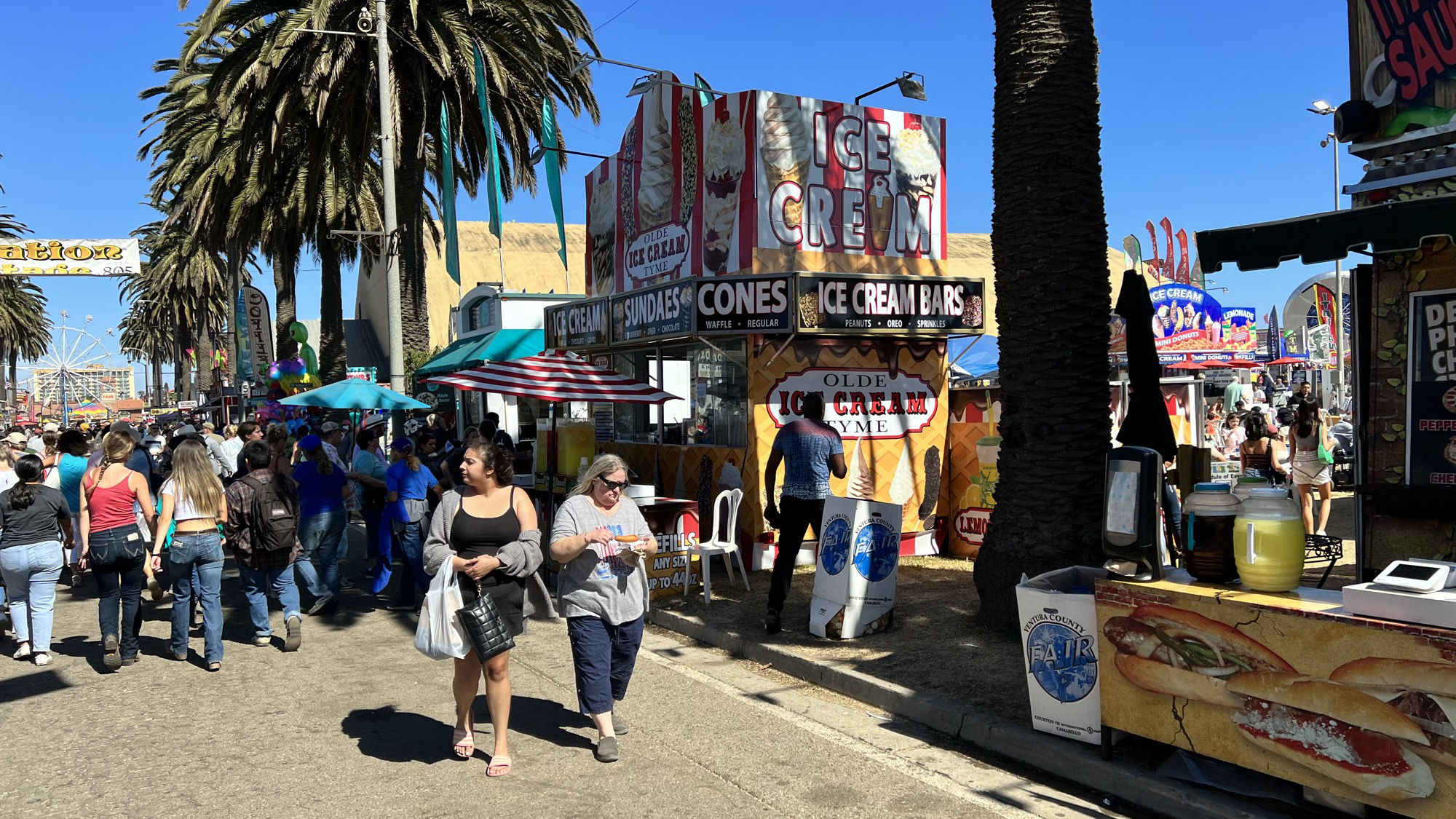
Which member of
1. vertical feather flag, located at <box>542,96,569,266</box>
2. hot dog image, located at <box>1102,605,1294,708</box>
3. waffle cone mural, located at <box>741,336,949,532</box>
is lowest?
hot dog image, located at <box>1102,605,1294,708</box>

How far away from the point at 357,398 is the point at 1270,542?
1347 centimetres

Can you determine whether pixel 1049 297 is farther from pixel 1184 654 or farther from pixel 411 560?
pixel 411 560

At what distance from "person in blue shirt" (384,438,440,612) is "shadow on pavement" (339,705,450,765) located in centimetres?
348

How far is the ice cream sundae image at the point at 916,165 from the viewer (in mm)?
12578

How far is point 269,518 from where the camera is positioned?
854cm

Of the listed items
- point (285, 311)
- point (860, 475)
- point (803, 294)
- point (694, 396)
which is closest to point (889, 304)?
point (803, 294)

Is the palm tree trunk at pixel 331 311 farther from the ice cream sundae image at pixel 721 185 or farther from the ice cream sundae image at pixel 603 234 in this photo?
the ice cream sundae image at pixel 721 185

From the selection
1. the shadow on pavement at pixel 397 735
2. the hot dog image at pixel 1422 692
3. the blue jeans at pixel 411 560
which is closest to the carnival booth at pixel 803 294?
the blue jeans at pixel 411 560

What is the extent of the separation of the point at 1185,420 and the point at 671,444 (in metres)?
6.62

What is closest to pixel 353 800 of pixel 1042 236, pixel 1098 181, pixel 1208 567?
pixel 1208 567

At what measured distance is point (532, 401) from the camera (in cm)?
2233

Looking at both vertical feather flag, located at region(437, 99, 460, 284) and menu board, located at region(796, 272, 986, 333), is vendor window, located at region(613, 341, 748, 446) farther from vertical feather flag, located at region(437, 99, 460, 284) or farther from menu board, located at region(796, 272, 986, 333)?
vertical feather flag, located at region(437, 99, 460, 284)

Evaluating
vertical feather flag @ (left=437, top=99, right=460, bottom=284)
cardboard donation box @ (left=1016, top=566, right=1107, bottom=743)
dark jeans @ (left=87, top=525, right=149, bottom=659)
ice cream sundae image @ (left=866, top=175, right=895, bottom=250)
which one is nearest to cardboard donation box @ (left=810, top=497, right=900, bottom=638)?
cardboard donation box @ (left=1016, top=566, right=1107, bottom=743)

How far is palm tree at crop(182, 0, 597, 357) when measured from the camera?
19391 mm
